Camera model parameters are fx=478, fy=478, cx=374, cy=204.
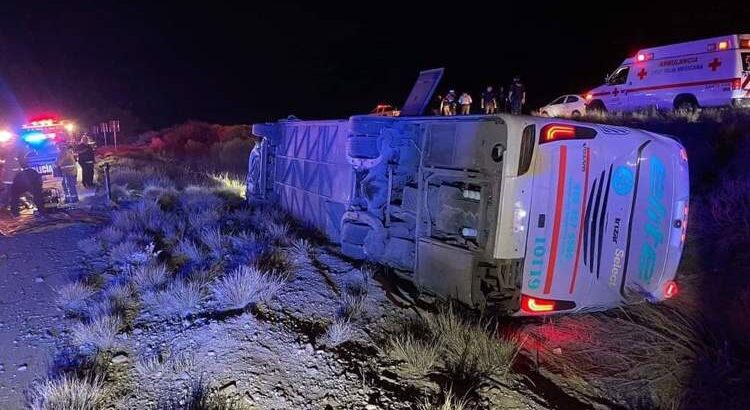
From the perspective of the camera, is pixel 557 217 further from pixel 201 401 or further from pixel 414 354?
pixel 201 401

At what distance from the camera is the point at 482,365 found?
367cm

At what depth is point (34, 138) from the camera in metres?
11.6

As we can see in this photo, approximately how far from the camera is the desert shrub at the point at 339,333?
13.0 feet

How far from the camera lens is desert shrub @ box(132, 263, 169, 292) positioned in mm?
5125

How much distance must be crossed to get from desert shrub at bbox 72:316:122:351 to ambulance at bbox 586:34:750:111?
48.6 feet

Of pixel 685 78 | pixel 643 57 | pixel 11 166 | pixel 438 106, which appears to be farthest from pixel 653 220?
pixel 438 106

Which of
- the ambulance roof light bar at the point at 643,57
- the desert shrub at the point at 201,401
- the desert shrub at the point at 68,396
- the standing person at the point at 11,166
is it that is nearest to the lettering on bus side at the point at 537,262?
the desert shrub at the point at 201,401

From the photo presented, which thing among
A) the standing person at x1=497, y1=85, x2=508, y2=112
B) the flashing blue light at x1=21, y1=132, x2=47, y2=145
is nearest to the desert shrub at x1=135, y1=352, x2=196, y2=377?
the flashing blue light at x1=21, y1=132, x2=47, y2=145

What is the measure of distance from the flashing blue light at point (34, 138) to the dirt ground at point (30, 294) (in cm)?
405

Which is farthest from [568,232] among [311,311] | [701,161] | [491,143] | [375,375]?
[701,161]

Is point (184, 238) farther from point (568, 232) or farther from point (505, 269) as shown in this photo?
point (568, 232)

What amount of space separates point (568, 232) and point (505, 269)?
0.61 m

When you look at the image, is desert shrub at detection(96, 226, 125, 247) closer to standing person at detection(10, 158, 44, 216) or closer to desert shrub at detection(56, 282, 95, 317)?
desert shrub at detection(56, 282, 95, 317)

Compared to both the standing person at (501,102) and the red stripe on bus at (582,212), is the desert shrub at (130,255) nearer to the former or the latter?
the red stripe on bus at (582,212)
